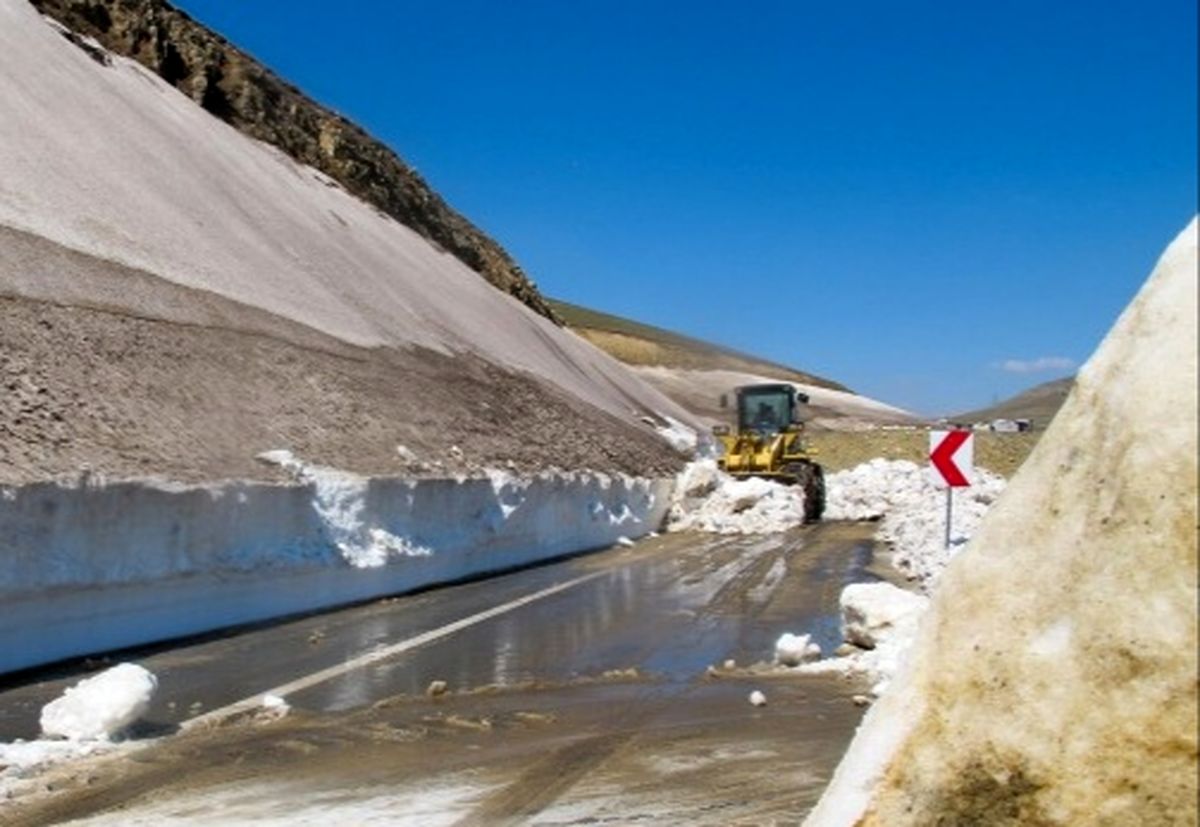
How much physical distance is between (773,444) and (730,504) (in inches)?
78.6

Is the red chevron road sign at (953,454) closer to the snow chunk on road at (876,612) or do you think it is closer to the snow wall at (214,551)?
→ the snow chunk on road at (876,612)

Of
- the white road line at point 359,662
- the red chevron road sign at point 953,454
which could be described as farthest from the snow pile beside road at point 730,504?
the white road line at point 359,662

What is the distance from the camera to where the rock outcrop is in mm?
42938

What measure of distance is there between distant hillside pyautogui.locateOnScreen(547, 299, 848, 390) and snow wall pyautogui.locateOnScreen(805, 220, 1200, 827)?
12208 centimetres

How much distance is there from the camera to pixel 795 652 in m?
11.0

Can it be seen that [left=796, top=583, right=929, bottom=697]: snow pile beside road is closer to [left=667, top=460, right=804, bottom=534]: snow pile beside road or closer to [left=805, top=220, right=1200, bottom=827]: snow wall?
[left=805, top=220, right=1200, bottom=827]: snow wall

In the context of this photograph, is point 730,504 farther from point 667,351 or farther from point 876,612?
point 667,351

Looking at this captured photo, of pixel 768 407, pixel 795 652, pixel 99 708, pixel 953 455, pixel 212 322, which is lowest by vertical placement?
pixel 99 708

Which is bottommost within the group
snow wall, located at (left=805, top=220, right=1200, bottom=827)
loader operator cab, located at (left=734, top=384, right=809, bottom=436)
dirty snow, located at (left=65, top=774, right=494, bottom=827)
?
dirty snow, located at (left=65, top=774, right=494, bottom=827)

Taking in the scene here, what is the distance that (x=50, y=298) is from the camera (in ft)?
59.1

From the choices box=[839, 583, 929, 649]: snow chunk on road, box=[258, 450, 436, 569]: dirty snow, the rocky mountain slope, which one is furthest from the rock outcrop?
box=[839, 583, 929, 649]: snow chunk on road

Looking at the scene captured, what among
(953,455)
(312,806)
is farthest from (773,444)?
(312,806)

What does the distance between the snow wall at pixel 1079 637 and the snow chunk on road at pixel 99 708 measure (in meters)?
5.64

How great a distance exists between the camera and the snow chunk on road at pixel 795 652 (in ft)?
36.2
